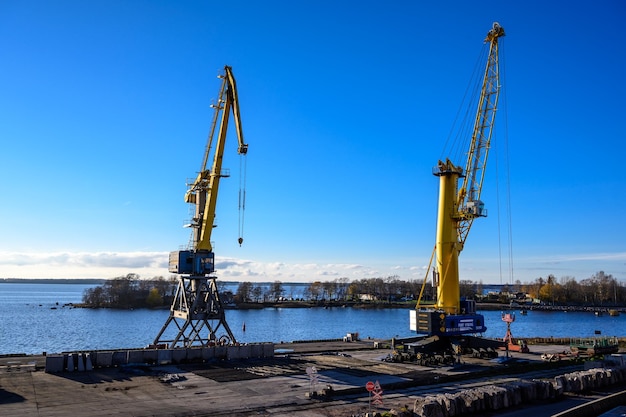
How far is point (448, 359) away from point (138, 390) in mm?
23595

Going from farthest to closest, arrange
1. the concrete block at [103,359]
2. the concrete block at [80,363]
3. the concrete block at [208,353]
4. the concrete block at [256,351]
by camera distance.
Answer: the concrete block at [256,351], the concrete block at [208,353], the concrete block at [103,359], the concrete block at [80,363]

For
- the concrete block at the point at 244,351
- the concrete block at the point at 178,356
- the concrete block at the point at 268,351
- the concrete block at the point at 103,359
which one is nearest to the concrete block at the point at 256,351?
the concrete block at the point at 244,351

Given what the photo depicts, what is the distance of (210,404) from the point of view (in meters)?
25.7

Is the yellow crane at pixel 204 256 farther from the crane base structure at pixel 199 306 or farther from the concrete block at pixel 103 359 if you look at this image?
the concrete block at pixel 103 359

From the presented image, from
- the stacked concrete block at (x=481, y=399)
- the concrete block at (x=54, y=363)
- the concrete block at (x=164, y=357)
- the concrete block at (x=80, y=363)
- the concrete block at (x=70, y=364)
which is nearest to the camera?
the stacked concrete block at (x=481, y=399)

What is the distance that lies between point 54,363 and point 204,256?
16853 mm

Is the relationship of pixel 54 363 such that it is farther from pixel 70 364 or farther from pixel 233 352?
pixel 233 352

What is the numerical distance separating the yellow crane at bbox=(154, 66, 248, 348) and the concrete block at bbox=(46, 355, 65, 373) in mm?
11997

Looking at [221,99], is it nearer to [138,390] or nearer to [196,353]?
[196,353]

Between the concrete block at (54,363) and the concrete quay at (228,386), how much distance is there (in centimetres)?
78

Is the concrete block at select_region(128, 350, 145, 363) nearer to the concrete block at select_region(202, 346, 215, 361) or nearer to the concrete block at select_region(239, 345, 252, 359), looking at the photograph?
the concrete block at select_region(202, 346, 215, 361)

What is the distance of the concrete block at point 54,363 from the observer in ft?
112

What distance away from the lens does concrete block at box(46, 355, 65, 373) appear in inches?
1345

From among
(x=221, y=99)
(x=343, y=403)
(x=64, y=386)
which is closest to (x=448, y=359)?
(x=343, y=403)
